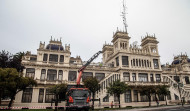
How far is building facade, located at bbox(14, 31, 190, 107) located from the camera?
3609 cm

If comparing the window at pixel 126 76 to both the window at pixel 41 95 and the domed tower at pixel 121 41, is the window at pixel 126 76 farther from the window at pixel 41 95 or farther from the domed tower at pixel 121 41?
the window at pixel 41 95

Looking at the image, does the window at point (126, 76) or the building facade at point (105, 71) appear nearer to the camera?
the building facade at point (105, 71)

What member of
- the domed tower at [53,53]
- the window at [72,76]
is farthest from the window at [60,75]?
the domed tower at [53,53]

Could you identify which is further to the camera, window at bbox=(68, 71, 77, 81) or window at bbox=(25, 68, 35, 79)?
window at bbox=(68, 71, 77, 81)

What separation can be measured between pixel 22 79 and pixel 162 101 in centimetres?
Result: 3921

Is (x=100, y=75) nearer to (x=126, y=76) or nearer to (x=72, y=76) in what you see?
(x=126, y=76)

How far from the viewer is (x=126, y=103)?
3756 cm

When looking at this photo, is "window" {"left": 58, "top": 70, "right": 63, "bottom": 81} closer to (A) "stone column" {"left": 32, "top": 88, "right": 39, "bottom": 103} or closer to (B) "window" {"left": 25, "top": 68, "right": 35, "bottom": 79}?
(A) "stone column" {"left": 32, "top": 88, "right": 39, "bottom": 103}

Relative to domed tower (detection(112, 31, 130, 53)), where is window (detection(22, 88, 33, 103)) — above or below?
below

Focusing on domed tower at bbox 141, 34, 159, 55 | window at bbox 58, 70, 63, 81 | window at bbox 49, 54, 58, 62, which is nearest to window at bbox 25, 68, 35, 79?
window at bbox 49, 54, 58, 62

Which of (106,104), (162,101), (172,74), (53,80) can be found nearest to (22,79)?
(53,80)

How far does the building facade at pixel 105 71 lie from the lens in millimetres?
36094

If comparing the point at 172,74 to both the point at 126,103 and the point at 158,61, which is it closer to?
the point at 158,61

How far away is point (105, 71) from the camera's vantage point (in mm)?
43344
